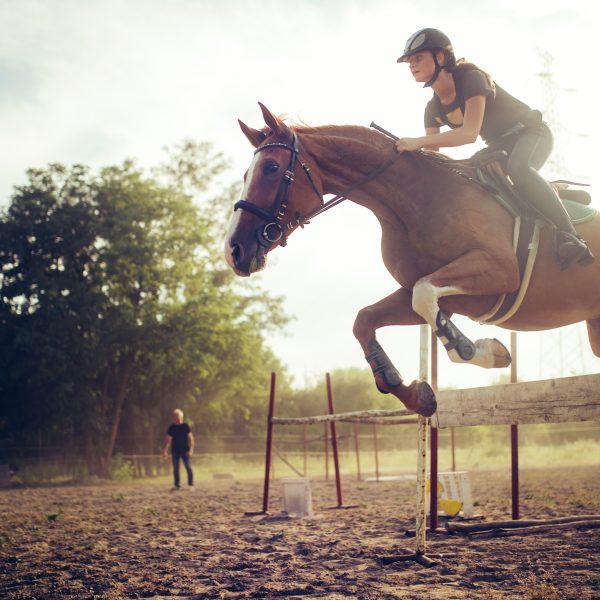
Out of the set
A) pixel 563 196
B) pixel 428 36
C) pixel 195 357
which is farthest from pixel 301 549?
pixel 195 357

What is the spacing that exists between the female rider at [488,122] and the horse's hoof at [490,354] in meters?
0.68

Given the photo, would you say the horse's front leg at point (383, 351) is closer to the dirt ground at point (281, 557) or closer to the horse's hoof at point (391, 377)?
the horse's hoof at point (391, 377)

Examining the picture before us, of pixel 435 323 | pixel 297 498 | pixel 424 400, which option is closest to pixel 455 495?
pixel 297 498

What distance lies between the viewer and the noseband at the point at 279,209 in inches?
153

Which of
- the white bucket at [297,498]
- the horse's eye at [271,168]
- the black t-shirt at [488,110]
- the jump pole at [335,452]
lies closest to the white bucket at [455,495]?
the jump pole at [335,452]

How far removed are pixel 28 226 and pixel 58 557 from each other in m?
23.6

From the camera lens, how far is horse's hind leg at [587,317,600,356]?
4.57 m

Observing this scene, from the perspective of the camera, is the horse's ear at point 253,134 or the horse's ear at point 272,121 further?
the horse's ear at point 253,134

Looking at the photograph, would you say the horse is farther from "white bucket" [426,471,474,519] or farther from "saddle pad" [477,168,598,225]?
"white bucket" [426,471,474,519]

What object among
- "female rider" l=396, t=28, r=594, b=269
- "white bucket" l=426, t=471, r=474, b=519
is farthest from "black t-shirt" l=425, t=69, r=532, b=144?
"white bucket" l=426, t=471, r=474, b=519

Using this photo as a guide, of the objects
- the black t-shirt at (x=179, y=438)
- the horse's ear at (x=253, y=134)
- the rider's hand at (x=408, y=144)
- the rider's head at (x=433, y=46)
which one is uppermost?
the rider's head at (x=433, y=46)

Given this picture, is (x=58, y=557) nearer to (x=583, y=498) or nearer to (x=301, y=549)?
(x=301, y=549)

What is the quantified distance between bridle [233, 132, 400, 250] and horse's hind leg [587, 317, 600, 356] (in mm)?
1774

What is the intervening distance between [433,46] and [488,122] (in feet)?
2.01
